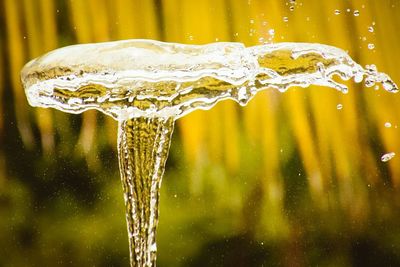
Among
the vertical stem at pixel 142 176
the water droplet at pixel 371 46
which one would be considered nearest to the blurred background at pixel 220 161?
the water droplet at pixel 371 46

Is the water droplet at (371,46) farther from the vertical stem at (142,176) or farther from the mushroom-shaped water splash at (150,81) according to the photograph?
the vertical stem at (142,176)

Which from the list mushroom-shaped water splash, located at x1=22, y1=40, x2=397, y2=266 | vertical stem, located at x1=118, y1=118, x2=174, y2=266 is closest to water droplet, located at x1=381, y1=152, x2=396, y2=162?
mushroom-shaped water splash, located at x1=22, y1=40, x2=397, y2=266

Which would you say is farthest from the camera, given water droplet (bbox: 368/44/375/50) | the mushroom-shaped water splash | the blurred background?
water droplet (bbox: 368/44/375/50)

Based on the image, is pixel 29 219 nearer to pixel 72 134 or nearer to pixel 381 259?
pixel 72 134

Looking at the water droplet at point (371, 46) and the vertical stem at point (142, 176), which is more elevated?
the water droplet at point (371, 46)

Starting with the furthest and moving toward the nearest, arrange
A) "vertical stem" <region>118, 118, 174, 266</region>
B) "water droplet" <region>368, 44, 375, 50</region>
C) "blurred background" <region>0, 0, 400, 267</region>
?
"water droplet" <region>368, 44, 375, 50</region> < "blurred background" <region>0, 0, 400, 267</region> < "vertical stem" <region>118, 118, 174, 266</region>

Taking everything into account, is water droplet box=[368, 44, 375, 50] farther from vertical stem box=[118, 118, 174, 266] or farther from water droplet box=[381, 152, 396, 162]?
vertical stem box=[118, 118, 174, 266]
